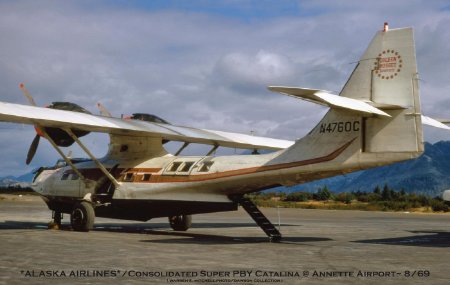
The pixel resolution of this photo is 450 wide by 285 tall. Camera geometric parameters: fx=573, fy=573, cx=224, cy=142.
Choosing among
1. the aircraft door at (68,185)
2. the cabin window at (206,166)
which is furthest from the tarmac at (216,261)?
the aircraft door at (68,185)

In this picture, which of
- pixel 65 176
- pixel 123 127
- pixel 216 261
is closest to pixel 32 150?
pixel 65 176

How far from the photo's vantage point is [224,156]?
65.8ft

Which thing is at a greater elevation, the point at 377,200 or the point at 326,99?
the point at 326,99

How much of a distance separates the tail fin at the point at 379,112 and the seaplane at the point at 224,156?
3 cm

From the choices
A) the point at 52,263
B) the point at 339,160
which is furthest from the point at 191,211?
the point at 52,263

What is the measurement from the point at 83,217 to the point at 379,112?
11871mm

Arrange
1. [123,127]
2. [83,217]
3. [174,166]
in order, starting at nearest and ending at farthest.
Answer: [123,127] → [174,166] → [83,217]

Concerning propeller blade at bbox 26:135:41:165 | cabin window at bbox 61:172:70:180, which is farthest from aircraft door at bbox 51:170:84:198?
propeller blade at bbox 26:135:41:165

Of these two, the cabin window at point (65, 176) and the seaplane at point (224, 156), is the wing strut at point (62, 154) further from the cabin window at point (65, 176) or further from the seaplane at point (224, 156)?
the cabin window at point (65, 176)

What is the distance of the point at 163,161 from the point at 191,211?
2.71 metres

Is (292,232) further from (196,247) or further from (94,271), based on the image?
(94,271)

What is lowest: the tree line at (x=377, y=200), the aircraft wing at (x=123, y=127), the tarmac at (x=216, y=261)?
the tarmac at (x=216, y=261)

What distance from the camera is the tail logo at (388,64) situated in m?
16.0

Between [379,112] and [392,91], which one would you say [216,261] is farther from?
[392,91]
